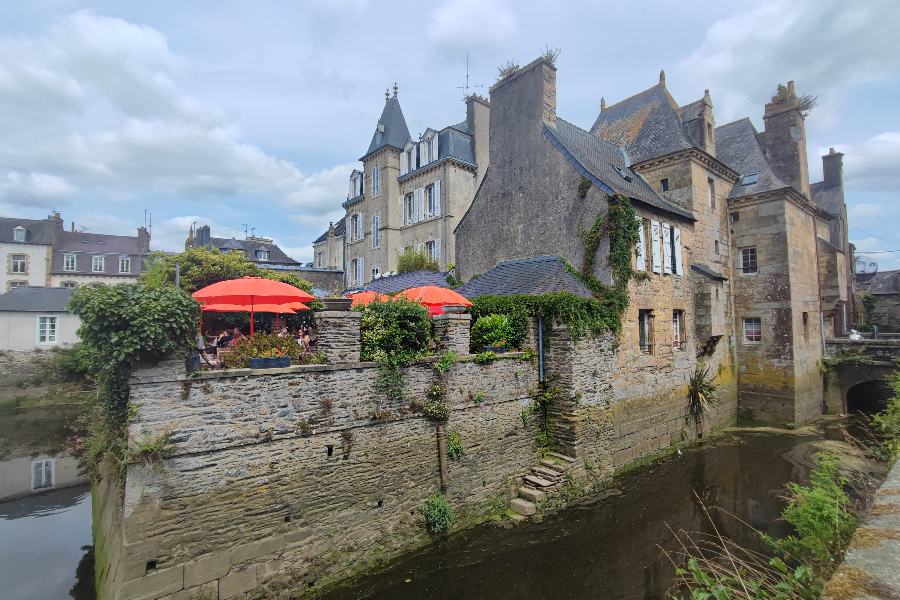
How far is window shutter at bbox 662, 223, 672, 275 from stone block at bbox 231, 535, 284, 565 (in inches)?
521

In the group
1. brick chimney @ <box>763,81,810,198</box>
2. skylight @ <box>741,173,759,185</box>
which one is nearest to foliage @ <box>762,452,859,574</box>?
skylight @ <box>741,173,759,185</box>

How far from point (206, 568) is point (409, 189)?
21.8m

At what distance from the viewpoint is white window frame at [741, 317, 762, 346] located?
18.0 metres

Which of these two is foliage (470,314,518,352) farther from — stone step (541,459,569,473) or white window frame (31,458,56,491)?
white window frame (31,458,56,491)

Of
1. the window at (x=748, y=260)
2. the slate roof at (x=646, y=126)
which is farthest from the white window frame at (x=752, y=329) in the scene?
the slate roof at (x=646, y=126)

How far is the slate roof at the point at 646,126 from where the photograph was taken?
1673 cm

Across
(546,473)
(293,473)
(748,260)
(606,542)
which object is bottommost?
(606,542)

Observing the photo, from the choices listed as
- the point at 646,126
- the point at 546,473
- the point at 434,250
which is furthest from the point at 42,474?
the point at 646,126

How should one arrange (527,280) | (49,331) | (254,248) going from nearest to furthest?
1. (527,280)
2. (49,331)
3. (254,248)

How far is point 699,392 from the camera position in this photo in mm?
15078

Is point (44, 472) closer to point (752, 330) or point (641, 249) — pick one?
point (641, 249)

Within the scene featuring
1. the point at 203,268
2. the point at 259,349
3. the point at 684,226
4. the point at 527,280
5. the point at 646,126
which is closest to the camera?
the point at 259,349

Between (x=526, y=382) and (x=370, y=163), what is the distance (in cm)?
2108

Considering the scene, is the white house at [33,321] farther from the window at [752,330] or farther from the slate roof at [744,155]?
the slate roof at [744,155]
